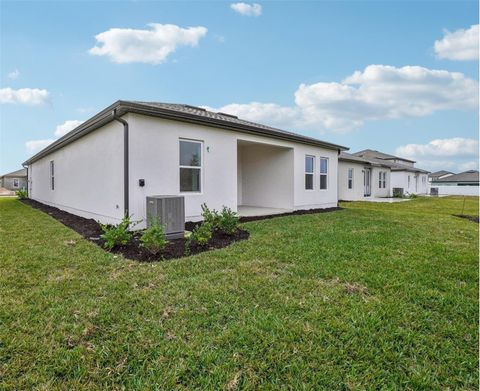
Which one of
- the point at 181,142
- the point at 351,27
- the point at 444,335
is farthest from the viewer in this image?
the point at 351,27

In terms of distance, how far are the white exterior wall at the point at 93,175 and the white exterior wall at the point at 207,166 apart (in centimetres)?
53

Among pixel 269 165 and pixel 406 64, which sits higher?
pixel 406 64

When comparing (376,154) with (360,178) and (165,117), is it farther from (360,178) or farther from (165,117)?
(165,117)

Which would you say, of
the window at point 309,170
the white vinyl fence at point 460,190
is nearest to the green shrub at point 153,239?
the window at point 309,170

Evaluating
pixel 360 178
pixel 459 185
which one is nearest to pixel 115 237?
pixel 360 178

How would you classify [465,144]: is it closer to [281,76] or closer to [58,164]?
[281,76]

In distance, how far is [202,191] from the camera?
318 inches

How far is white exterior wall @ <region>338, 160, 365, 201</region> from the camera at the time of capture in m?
19.0

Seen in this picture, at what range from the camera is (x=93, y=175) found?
871cm

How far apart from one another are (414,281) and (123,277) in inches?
155

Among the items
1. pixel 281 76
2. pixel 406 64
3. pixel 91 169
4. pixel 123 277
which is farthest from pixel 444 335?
pixel 406 64

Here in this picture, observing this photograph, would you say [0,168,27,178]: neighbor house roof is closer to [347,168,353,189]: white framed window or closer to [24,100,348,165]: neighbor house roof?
[24,100,348,165]: neighbor house roof

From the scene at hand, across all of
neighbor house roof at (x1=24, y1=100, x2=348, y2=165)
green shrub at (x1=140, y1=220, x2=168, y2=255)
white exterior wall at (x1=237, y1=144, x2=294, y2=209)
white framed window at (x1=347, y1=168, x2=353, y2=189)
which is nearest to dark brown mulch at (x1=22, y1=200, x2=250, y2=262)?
green shrub at (x1=140, y1=220, x2=168, y2=255)

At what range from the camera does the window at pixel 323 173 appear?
1246 centimetres
